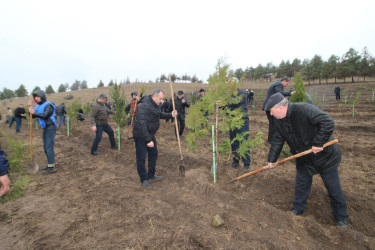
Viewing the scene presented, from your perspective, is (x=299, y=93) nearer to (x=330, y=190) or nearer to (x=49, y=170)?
(x=330, y=190)

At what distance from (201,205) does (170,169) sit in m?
1.99

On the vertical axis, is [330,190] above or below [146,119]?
below

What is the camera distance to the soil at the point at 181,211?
110 inches

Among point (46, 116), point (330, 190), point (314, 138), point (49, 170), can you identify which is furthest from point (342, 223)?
point (49, 170)

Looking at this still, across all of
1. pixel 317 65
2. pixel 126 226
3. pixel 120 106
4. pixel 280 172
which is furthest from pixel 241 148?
pixel 317 65

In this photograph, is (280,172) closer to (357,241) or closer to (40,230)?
(357,241)

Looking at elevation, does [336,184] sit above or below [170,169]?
above

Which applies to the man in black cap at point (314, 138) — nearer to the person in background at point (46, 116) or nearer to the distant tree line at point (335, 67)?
the person in background at point (46, 116)

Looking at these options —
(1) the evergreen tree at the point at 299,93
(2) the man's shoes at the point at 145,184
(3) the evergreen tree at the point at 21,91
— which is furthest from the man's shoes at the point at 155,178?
(3) the evergreen tree at the point at 21,91

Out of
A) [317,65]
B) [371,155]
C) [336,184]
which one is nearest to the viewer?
[336,184]

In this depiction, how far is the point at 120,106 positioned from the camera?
820cm

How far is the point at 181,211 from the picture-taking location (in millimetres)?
3473

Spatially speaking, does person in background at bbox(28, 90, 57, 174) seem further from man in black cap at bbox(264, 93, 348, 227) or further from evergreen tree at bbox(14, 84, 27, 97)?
evergreen tree at bbox(14, 84, 27, 97)

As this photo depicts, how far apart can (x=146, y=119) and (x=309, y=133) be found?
305cm
